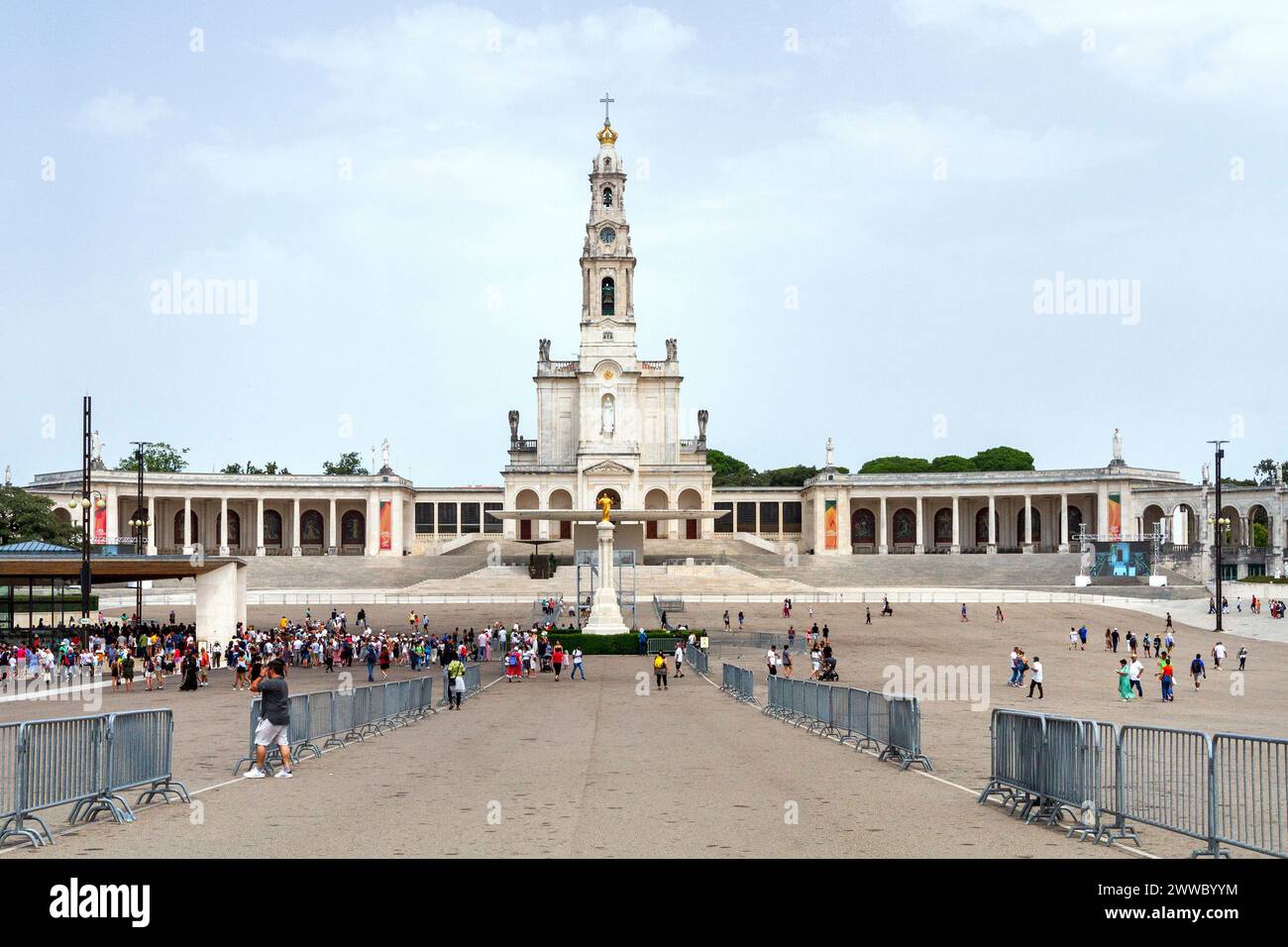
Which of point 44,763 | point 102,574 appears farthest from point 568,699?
point 102,574

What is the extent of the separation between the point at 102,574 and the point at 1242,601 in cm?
5648

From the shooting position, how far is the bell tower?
111750 millimetres

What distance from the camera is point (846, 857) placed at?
10.6 m

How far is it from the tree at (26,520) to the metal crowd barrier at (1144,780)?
73.1 meters

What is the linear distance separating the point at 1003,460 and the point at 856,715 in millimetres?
125914

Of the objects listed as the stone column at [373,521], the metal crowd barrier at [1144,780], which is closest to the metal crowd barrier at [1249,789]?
the metal crowd barrier at [1144,780]

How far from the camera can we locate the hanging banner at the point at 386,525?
108000 millimetres

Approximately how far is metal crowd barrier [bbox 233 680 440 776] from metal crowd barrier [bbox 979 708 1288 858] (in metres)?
9.54

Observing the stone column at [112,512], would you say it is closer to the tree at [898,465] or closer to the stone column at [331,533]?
the stone column at [331,533]

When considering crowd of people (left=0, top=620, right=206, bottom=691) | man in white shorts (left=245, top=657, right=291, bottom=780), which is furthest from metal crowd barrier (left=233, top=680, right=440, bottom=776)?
crowd of people (left=0, top=620, right=206, bottom=691)

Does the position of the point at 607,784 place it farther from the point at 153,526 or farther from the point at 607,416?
the point at 153,526

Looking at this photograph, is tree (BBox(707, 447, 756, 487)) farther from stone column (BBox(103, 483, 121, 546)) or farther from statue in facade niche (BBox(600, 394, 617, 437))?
stone column (BBox(103, 483, 121, 546))
